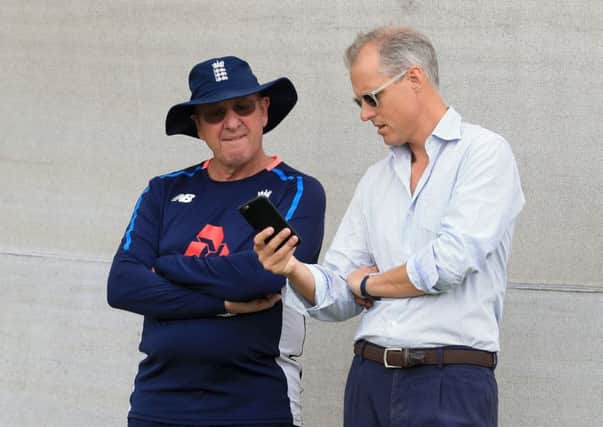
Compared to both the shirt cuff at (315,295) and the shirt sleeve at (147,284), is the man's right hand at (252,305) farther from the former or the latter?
the shirt cuff at (315,295)

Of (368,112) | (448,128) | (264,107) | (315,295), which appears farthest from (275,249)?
(264,107)

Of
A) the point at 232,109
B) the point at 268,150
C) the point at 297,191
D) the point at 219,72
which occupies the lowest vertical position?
the point at 297,191

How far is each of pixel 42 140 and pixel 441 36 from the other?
73.6 inches

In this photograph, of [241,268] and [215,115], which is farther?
[215,115]

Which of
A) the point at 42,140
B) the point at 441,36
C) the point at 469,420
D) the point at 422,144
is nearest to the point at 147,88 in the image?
the point at 42,140

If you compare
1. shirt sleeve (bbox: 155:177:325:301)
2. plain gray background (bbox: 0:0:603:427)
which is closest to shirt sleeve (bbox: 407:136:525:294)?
shirt sleeve (bbox: 155:177:325:301)

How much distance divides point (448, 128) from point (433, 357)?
0.62m

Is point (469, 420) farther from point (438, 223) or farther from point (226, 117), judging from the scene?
point (226, 117)

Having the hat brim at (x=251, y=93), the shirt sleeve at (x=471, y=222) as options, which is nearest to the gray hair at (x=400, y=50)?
the shirt sleeve at (x=471, y=222)

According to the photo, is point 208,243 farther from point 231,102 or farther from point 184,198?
point 231,102

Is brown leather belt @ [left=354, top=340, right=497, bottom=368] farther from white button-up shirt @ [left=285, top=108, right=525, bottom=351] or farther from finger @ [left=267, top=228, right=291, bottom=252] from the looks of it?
finger @ [left=267, top=228, right=291, bottom=252]

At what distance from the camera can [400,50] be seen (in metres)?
2.91

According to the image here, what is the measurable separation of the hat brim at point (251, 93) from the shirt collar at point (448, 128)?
675mm

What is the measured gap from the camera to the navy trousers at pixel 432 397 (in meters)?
2.77
